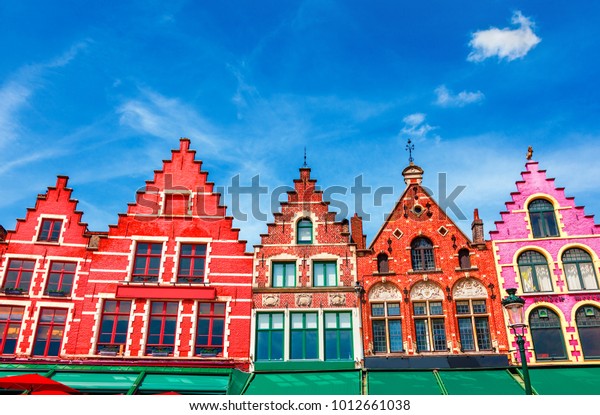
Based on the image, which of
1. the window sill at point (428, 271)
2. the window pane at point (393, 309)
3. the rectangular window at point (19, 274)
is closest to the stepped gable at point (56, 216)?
the rectangular window at point (19, 274)

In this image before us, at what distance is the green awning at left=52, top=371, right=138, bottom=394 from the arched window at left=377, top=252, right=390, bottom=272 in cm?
1008

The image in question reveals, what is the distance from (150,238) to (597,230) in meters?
17.9

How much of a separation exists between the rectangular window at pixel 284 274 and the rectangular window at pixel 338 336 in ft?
6.64

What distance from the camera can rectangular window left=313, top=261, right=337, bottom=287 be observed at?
66.5 ft

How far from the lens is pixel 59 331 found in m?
19.5

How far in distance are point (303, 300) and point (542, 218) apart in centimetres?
1026

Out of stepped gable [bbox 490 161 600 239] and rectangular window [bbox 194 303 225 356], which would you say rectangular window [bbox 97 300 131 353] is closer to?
rectangular window [bbox 194 303 225 356]

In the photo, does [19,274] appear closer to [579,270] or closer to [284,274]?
[284,274]

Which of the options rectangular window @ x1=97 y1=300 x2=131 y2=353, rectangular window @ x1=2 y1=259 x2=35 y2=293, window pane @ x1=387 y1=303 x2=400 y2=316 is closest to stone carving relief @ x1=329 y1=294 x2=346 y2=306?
window pane @ x1=387 y1=303 x2=400 y2=316

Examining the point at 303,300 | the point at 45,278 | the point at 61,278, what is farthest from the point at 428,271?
the point at 45,278

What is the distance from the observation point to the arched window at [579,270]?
19.1m

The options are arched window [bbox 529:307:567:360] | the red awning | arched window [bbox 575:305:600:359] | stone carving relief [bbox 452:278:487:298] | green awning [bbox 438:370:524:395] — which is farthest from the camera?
stone carving relief [bbox 452:278:487:298]

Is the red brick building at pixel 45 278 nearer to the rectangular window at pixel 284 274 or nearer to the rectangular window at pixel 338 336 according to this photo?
the rectangular window at pixel 284 274
